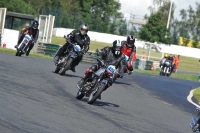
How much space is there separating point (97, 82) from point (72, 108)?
1597 mm

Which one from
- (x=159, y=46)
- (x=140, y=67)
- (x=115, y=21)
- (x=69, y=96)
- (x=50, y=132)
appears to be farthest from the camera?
(x=115, y=21)

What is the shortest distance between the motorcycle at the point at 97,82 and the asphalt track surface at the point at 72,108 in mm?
226

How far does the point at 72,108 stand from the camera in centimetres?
1378

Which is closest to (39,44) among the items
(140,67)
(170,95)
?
(140,67)

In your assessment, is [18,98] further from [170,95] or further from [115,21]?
[115,21]

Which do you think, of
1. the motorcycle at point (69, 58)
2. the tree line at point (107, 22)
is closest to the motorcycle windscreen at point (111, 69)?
the motorcycle at point (69, 58)

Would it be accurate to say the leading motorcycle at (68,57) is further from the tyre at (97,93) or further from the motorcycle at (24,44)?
the motorcycle at (24,44)

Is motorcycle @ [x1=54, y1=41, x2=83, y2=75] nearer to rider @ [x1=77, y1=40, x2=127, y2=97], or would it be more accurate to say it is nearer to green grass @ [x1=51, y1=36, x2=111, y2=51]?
rider @ [x1=77, y1=40, x2=127, y2=97]

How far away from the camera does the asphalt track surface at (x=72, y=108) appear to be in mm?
10875

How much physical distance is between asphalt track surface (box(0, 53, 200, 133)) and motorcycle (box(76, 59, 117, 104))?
0.23 metres

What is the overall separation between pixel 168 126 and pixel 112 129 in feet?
9.54

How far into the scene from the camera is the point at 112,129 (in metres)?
11.8

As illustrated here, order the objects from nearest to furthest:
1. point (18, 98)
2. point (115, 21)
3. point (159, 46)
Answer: point (18, 98) → point (159, 46) → point (115, 21)

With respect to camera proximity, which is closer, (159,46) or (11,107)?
(11,107)
